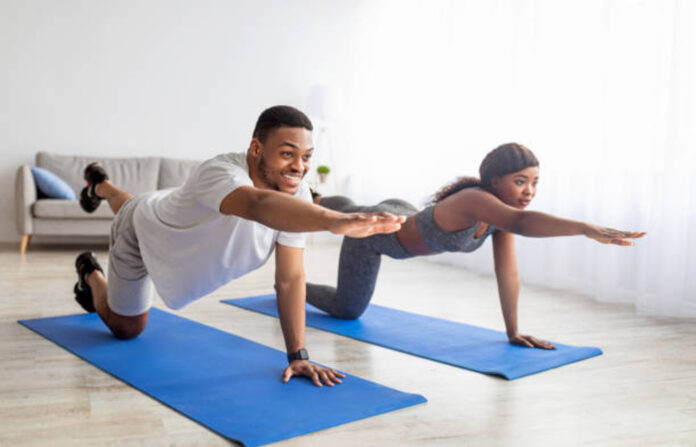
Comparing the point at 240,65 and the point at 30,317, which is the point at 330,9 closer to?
the point at 240,65

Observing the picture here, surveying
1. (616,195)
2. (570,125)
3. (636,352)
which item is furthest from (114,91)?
(636,352)

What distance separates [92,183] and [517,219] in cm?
198

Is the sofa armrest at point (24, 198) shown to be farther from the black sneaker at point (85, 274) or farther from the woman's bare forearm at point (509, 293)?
the woman's bare forearm at point (509, 293)

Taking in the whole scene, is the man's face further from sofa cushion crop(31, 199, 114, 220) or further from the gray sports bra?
sofa cushion crop(31, 199, 114, 220)

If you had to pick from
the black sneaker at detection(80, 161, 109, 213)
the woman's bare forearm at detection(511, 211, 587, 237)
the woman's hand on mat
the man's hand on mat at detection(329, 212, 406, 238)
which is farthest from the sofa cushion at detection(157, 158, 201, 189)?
the man's hand on mat at detection(329, 212, 406, 238)

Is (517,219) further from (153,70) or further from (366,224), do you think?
(153,70)

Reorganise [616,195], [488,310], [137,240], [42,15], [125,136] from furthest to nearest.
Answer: [125,136] < [42,15] < [616,195] < [488,310] < [137,240]

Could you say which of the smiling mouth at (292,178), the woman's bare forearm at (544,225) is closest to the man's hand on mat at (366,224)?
the smiling mouth at (292,178)

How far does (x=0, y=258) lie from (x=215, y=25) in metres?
3.18

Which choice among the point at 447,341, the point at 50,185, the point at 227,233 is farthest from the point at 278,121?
the point at 50,185

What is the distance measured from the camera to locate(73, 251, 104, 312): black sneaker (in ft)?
9.16

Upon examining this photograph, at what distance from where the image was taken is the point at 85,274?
9.15 ft

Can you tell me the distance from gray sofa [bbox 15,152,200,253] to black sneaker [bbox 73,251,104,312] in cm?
271

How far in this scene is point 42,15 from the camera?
237 inches
